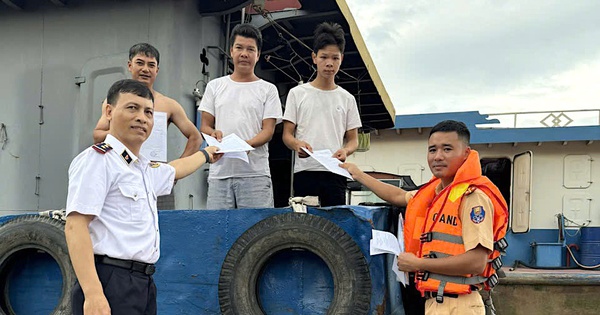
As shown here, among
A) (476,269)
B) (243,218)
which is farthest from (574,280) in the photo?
(243,218)

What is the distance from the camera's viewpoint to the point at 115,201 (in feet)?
6.86

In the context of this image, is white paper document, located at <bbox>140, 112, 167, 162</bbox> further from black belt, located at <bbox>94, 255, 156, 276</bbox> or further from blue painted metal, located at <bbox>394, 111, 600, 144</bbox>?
blue painted metal, located at <bbox>394, 111, 600, 144</bbox>

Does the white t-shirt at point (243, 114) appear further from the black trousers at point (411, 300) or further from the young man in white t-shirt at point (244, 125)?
the black trousers at point (411, 300)

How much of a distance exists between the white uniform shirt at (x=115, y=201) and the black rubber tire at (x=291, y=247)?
784 mm

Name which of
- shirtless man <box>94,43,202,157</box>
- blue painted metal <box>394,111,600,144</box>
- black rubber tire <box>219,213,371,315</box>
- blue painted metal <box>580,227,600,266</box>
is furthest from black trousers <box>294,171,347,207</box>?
blue painted metal <box>580,227,600,266</box>

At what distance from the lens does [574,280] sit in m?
3.87

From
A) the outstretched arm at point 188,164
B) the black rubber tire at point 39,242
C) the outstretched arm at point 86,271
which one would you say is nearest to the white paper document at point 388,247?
the outstretched arm at point 188,164

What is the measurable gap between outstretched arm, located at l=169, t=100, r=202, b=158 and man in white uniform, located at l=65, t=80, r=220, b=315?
4.42 ft

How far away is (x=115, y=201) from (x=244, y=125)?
1642 millimetres

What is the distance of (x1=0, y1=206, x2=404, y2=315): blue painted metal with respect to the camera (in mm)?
2891

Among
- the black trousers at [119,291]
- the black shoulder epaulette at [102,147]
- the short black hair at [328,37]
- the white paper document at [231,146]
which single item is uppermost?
the short black hair at [328,37]

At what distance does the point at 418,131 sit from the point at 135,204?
13.6 m

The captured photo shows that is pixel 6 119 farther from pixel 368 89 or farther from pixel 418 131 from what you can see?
pixel 418 131

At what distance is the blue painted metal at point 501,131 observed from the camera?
13.6 meters
